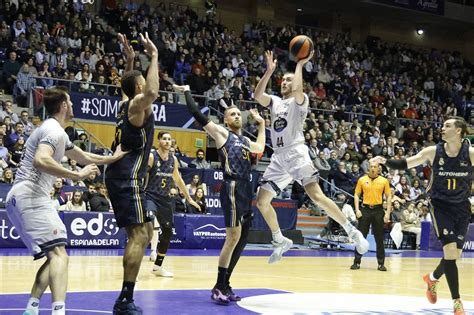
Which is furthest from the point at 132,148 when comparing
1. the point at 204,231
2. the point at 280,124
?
the point at 204,231

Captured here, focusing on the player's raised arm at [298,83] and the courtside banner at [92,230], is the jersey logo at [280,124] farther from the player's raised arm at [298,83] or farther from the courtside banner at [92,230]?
the courtside banner at [92,230]

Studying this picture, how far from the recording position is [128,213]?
7246 millimetres

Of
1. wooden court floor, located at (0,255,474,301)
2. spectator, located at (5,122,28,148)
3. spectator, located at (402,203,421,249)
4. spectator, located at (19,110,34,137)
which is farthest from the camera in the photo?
spectator, located at (402,203,421,249)

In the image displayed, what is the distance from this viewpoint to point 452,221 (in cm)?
848

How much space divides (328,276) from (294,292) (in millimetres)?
2896

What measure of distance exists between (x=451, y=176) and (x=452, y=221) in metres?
0.52

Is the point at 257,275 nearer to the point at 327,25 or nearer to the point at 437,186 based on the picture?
the point at 437,186

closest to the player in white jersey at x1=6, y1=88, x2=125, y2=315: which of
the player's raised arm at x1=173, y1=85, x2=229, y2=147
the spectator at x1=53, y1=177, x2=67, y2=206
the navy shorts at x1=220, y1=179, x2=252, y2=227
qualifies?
the player's raised arm at x1=173, y1=85, x2=229, y2=147

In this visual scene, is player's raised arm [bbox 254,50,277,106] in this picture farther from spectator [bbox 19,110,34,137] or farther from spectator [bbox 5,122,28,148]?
spectator [bbox 19,110,34,137]

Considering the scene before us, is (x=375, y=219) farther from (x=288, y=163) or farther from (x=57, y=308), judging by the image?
(x=57, y=308)

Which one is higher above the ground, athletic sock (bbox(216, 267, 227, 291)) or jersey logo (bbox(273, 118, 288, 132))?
jersey logo (bbox(273, 118, 288, 132))

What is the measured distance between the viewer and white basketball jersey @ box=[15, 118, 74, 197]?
6.58m

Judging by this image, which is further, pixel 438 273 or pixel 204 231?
pixel 204 231

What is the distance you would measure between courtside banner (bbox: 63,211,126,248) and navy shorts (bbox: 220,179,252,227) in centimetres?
789
